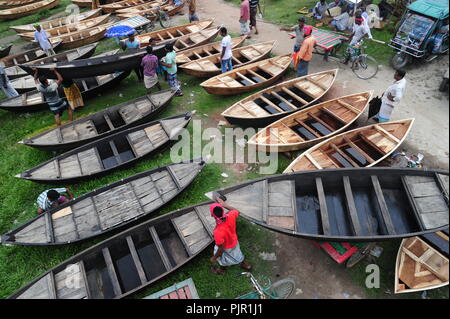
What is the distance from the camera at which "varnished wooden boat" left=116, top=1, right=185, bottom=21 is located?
54.1 feet

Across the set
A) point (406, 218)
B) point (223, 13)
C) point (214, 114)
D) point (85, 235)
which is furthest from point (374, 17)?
point (85, 235)

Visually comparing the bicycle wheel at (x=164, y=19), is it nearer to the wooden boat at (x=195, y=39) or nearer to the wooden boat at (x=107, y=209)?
the wooden boat at (x=195, y=39)

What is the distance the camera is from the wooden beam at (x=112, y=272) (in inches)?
209

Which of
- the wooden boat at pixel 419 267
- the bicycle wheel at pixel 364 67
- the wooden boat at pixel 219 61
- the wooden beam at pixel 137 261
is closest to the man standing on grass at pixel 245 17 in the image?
the wooden boat at pixel 219 61

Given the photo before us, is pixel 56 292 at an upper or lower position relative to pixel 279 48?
lower

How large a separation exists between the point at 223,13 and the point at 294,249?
15.4 meters

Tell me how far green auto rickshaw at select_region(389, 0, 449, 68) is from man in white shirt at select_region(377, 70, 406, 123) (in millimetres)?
4025

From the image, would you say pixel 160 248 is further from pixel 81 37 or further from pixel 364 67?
pixel 81 37

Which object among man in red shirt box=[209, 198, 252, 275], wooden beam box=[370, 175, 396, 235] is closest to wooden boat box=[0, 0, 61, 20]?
man in red shirt box=[209, 198, 252, 275]

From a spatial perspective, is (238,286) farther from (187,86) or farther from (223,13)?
(223,13)

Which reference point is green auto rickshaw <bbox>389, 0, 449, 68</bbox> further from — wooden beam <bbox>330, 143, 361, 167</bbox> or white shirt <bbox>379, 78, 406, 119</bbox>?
wooden beam <bbox>330, 143, 361, 167</bbox>

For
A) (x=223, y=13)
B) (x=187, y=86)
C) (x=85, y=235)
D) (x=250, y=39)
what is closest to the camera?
(x=85, y=235)

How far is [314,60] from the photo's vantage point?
11.9m

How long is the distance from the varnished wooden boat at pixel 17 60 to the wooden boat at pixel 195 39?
598cm
